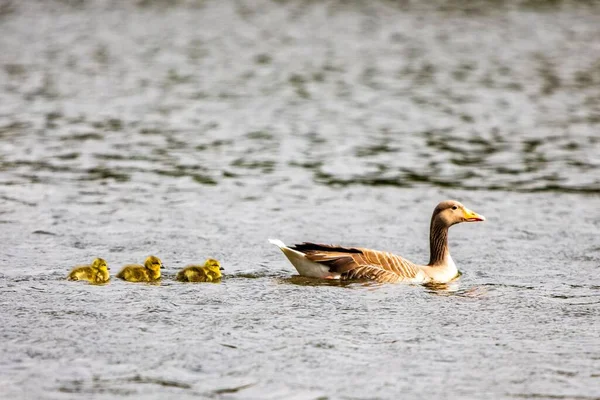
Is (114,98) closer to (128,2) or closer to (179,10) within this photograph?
(179,10)

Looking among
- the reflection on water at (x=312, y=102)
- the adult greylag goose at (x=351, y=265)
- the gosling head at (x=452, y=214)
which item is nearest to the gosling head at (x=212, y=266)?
the adult greylag goose at (x=351, y=265)

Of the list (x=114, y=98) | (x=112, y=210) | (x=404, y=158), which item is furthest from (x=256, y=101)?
(x=112, y=210)

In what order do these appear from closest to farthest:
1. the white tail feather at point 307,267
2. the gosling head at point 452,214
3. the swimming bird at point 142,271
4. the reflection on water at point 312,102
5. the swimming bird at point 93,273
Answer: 1. the swimming bird at point 93,273
2. the swimming bird at point 142,271
3. the white tail feather at point 307,267
4. the gosling head at point 452,214
5. the reflection on water at point 312,102

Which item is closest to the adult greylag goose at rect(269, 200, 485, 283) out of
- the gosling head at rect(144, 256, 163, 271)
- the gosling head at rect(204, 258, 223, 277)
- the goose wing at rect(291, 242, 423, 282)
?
the goose wing at rect(291, 242, 423, 282)

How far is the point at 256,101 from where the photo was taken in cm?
2395

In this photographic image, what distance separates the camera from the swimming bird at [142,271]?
34.7ft

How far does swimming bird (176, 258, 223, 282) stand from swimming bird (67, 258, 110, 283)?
77cm

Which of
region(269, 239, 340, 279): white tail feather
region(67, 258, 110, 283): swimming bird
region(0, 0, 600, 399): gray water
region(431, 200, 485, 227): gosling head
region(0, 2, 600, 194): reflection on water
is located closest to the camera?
region(0, 0, 600, 399): gray water

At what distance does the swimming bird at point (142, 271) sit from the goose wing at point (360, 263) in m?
1.43

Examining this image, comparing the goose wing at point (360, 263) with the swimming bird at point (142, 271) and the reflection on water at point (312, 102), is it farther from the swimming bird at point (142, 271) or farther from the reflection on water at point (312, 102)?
the reflection on water at point (312, 102)

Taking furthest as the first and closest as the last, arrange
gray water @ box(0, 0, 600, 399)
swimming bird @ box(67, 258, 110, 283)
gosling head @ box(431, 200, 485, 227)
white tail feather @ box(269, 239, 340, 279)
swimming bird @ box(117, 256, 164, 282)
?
gosling head @ box(431, 200, 485, 227) → white tail feather @ box(269, 239, 340, 279) → swimming bird @ box(117, 256, 164, 282) → swimming bird @ box(67, 258, 110, 283) → gray water @ box(0, 0, 600, 399)

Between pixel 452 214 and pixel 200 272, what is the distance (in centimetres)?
290

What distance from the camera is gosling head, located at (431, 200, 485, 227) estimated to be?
1158 cm

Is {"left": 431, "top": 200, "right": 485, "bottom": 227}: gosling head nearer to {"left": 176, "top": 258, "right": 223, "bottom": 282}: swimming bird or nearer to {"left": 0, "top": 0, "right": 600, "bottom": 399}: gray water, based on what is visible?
{"left": 0, "top": 0, "right": 600, "bottom": 399}: gray water
